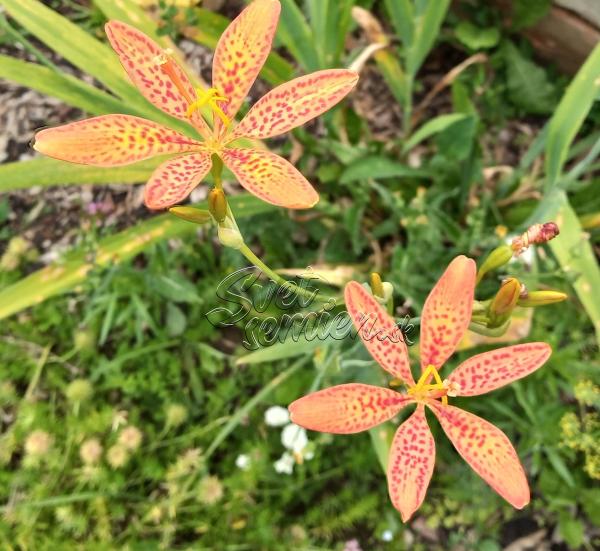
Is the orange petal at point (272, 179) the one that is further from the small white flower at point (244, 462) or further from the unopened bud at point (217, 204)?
the small white flower at point (244, 462)

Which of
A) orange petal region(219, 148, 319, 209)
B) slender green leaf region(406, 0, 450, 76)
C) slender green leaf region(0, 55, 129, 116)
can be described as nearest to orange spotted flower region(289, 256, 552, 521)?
orange petal region(219, 148, 319, 209)

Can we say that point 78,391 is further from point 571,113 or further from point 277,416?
point 571,113

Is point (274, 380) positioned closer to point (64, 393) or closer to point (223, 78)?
point (64, 393)

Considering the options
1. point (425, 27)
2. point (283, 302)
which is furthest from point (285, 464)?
point (425, 27)

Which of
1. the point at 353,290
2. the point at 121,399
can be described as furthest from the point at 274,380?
the point at 353,290

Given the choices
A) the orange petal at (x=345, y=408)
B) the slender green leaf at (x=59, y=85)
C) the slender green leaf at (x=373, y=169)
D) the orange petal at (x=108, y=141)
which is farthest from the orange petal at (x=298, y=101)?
the slender green leaf at (x=373, y=169)

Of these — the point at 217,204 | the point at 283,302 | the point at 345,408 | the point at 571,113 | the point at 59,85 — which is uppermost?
the point at 571,113
